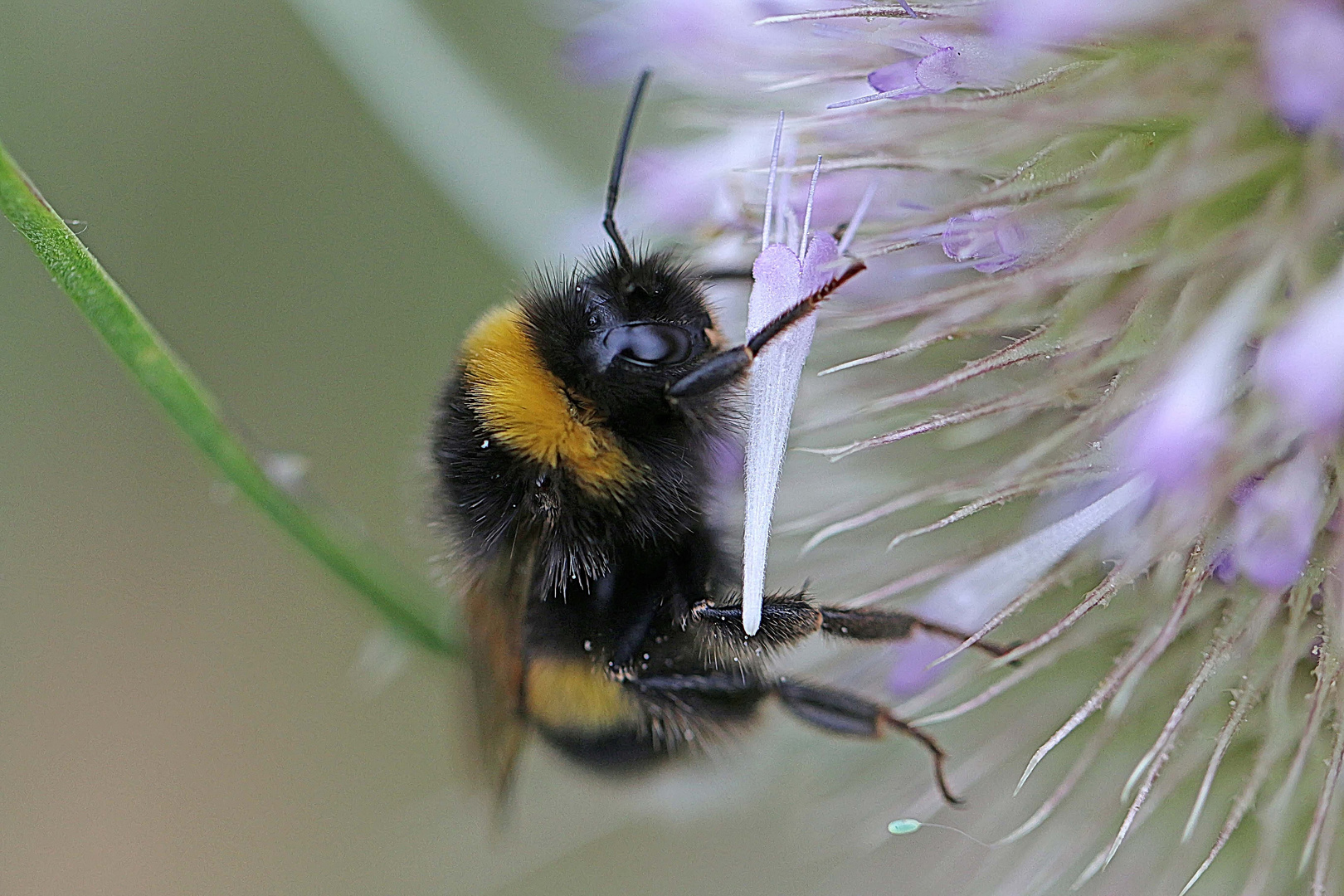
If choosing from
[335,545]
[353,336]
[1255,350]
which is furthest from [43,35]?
[1255,350]

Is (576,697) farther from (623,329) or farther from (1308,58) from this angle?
(1308,58)

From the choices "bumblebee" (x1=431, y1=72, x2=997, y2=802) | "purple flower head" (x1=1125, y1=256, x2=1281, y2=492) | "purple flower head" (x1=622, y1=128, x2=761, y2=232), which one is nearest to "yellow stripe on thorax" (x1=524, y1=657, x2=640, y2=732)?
"bumblebee" (x1=431, y1=72, x2=997, y2=802)

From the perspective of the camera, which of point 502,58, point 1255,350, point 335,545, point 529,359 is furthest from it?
point 502,58

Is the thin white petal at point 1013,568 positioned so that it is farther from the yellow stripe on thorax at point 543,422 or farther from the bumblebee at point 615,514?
the yellow stripe on thorax at point 543,422

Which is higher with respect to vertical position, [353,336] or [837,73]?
[837,73]

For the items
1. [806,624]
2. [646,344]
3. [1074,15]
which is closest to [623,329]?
[646,344]

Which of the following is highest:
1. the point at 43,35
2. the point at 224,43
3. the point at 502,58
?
the point at 43,35

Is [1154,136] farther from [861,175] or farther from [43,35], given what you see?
[43,35]
